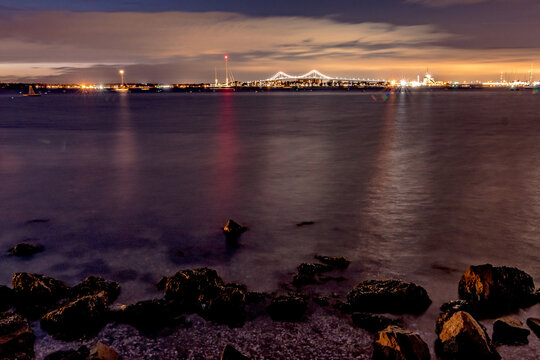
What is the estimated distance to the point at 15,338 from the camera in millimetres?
4766

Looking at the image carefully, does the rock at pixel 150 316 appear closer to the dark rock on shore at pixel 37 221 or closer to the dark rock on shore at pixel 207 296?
the dark rock on shore at pixel 207 296

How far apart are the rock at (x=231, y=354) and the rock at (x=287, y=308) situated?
3.21ft

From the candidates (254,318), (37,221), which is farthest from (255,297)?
(37,221)

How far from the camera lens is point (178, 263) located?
7.02 meters

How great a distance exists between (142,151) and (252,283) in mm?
14992

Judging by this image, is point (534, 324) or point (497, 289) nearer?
point (534, 324)

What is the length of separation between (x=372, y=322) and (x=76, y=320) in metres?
3.46

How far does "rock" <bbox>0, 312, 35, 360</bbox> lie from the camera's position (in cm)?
464

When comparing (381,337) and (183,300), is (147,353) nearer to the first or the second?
(183,300)

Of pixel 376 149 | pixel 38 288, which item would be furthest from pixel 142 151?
pixel 38 288

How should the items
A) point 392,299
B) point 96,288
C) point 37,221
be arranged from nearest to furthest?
1. point 392,299
2. point 96,288
3. point 37,221

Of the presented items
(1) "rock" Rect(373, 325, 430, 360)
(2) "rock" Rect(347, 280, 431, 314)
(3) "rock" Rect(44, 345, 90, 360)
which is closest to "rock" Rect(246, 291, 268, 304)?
(2) "rock" Rect(347, 280, 431, 314)

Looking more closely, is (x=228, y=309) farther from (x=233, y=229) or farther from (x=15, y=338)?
(x=233, y=229)

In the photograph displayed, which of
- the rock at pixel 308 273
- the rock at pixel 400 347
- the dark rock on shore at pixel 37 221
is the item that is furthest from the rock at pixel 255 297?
the dark rock on shore at pixel 37 221
